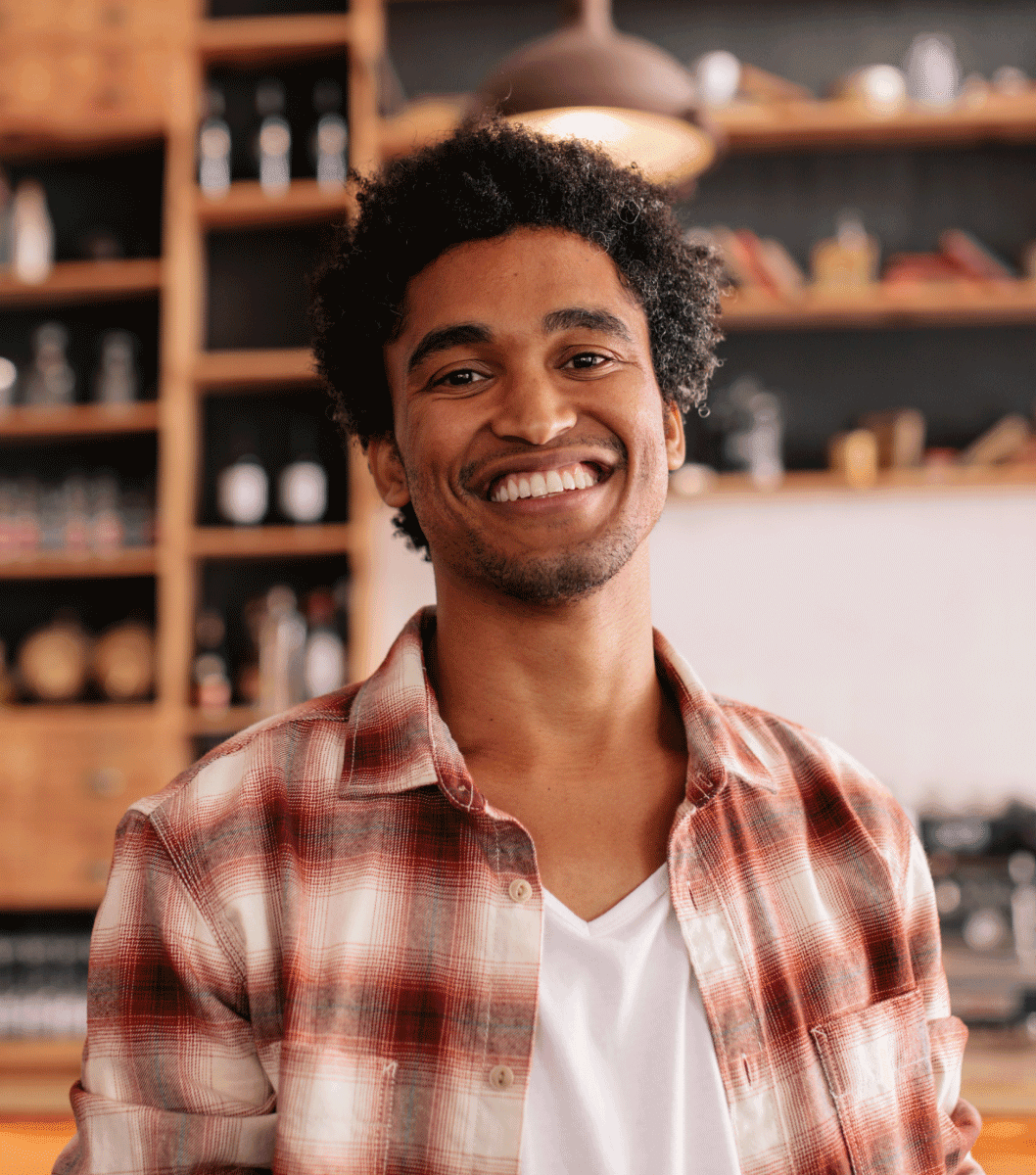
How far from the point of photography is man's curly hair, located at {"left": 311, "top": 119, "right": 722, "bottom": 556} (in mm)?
1239

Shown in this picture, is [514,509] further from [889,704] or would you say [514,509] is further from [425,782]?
[889,704]

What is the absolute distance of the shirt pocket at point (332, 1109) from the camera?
0.92 metres

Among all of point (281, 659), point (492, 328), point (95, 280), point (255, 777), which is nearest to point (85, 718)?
point (281, 659)

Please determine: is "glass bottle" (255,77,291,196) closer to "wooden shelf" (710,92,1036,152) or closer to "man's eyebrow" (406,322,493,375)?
"wooden shelf" (710,92,1036,152)

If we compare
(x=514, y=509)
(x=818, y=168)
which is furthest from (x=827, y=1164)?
(x=818, y=168)

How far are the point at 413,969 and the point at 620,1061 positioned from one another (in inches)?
7.7

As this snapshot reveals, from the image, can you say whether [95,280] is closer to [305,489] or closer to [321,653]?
[305,489]

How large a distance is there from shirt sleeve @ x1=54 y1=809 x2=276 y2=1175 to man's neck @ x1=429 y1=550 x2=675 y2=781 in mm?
325

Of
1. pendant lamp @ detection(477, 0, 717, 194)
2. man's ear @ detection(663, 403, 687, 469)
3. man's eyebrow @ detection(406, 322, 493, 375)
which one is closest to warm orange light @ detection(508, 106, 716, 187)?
pendant lamp @ detection(477, 0, 717, 194)

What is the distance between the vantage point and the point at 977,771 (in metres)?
3.05

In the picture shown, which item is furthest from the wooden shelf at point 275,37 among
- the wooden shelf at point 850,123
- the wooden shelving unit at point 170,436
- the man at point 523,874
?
the man at point 523,874

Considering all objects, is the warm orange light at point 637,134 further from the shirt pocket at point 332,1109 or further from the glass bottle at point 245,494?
the glass bottle at point 245,494

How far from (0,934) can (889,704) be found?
2476 millimetres

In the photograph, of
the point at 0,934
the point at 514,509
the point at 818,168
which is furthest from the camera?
the point at 818,168
